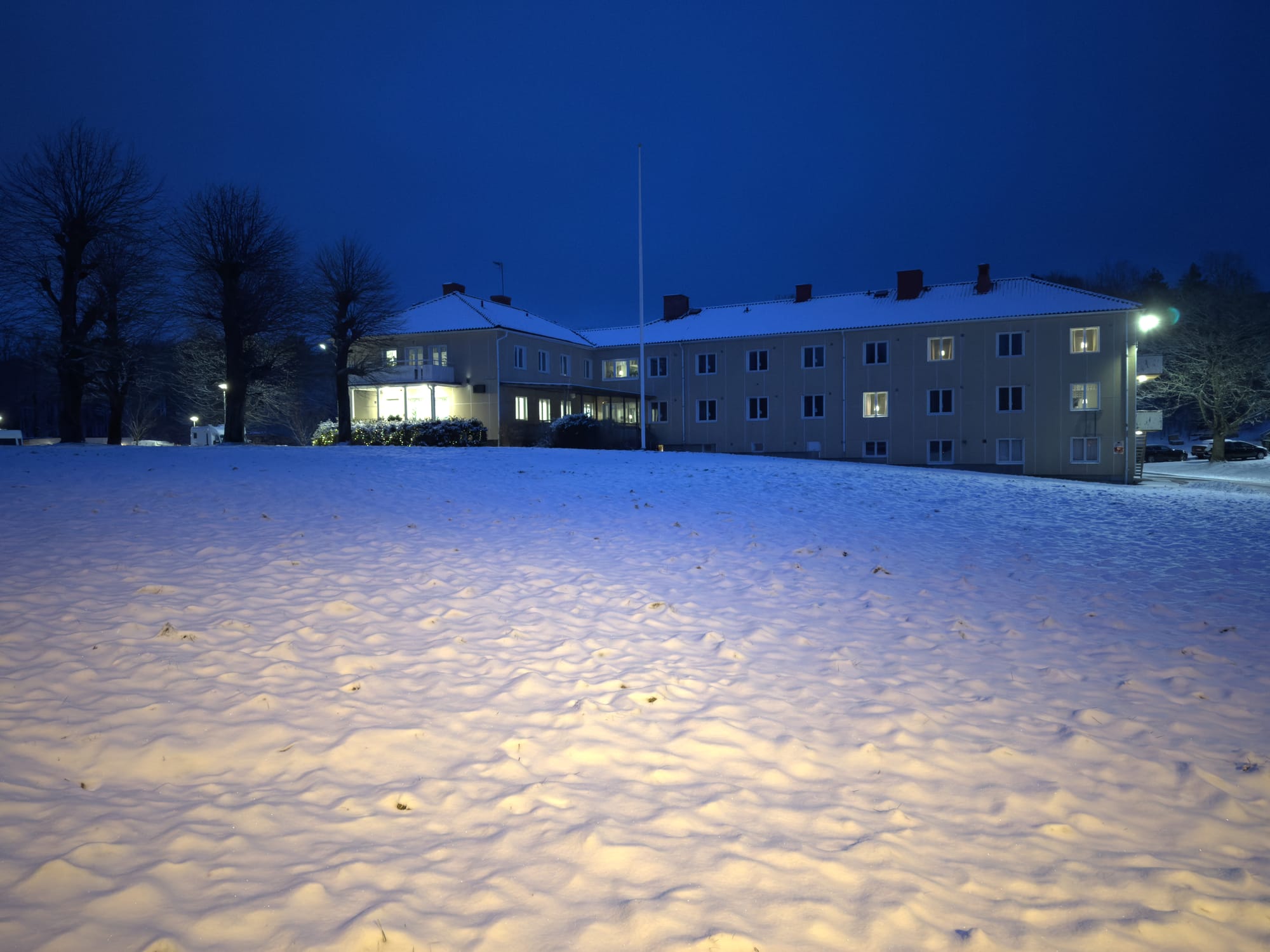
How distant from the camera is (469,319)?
40.9 m

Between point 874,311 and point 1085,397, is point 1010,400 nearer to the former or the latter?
point 1085,397

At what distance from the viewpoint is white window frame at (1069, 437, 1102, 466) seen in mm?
36875

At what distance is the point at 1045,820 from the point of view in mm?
3963

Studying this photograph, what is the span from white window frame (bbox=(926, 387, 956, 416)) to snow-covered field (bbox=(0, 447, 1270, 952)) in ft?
99.9

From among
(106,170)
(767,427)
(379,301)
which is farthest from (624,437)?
(106,170)

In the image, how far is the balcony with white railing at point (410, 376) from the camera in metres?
39.4

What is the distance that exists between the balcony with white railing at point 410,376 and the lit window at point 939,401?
87.3 feet

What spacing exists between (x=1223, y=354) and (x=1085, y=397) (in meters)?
18.2

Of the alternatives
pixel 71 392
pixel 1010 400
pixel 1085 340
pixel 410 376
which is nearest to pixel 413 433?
pixel 410 376

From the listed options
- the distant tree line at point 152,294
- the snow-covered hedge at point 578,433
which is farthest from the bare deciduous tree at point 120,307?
the snow-covered hedge at point 578,433

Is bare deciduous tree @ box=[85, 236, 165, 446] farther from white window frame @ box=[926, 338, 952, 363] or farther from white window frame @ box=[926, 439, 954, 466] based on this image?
white window frame @ box=[926, 439, 954, 466]

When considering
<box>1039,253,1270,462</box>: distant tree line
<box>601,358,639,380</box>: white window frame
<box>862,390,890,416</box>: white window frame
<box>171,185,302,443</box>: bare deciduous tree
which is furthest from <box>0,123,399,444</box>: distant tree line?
<box>1039,253,1270,462</box>: distant tree line

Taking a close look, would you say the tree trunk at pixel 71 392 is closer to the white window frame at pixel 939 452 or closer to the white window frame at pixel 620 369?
the white window frame at pixel 620 369

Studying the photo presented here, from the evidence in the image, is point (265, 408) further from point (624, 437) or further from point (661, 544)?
point (661, 544)
